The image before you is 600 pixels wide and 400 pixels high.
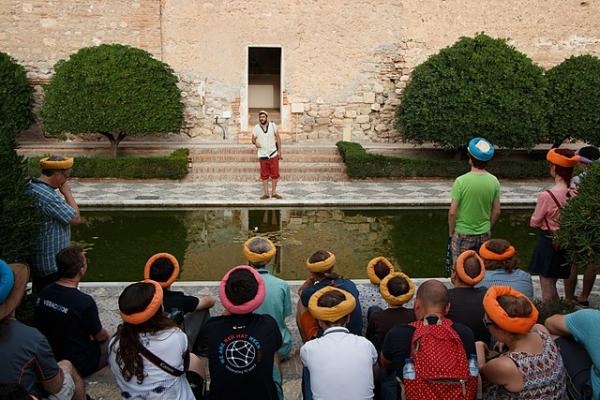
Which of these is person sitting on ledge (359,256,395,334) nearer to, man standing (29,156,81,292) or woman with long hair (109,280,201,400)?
woman with long hair (109,280,201,400)

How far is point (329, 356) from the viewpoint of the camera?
2.78 meters

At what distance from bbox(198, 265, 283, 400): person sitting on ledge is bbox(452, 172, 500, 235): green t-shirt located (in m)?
2.62

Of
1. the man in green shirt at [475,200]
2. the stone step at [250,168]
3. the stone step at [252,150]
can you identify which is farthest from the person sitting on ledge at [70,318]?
the stone step at [252,150]

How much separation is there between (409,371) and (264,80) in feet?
50.9

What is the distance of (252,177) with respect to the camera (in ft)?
36.2

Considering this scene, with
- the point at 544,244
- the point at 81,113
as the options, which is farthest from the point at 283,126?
the point at 544,244

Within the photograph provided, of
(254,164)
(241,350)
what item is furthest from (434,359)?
(254,164)

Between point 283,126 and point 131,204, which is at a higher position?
point 283,126

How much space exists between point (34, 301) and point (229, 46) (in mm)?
10624

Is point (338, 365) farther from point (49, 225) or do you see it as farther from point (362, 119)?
point (362, 119)

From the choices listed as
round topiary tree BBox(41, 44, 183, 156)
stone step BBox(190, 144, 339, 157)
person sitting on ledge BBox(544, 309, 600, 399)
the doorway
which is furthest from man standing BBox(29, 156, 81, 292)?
the doorway

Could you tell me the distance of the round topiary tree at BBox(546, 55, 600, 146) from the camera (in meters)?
11.5

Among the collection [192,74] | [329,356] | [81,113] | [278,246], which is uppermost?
[192,74]

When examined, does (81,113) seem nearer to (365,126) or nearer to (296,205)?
(296,205)
